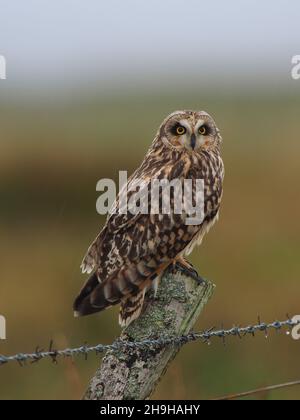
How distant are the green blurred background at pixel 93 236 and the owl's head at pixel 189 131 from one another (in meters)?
1.45

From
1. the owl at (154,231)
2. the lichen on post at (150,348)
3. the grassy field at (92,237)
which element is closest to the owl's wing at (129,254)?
the owl at (154,231)

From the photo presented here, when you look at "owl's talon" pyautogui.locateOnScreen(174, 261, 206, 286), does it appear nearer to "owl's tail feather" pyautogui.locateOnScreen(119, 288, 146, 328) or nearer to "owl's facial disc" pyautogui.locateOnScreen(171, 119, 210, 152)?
"owl's tail feather" pyautogui.locateOnScreen(119, 288, 146, 328)

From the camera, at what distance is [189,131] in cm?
638

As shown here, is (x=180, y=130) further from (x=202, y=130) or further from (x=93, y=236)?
(x=93, y=236)

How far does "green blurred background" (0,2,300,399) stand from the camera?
863 centimetres

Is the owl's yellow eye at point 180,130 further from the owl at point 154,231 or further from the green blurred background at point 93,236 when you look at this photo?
the green blurred background at point 93,236

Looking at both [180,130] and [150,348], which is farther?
[180,130]

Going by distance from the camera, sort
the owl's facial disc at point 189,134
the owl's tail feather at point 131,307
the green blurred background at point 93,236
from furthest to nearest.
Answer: the green blurred background at point 93,236
the owl's facial disc at point 189,134
the owl's tail feather at point 131,307

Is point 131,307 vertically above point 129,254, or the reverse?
point 129,254

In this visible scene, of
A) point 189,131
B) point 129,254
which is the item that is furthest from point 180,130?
point 129,254

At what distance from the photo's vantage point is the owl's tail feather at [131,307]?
5074 millimetres

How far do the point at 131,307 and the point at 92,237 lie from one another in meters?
6.96
